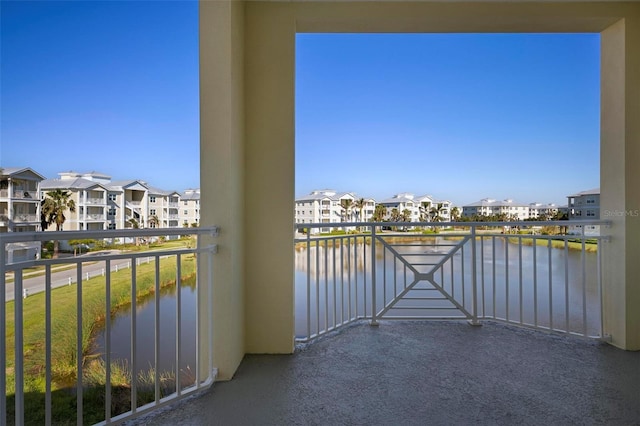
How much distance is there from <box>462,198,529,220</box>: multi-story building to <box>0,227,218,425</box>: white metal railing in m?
2.81

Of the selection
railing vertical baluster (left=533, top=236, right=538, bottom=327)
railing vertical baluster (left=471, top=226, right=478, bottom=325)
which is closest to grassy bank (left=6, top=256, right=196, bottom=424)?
railing vertical baluster (left=471, top=226, right=478, bottom=325)

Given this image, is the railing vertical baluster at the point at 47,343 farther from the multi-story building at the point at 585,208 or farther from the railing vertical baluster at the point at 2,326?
the multi-story building at the point at 585,208

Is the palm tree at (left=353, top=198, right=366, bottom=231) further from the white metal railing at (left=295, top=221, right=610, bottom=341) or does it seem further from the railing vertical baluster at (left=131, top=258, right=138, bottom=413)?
the railing vertical baluster at (left=131, top=258, right=138, bottom=413)

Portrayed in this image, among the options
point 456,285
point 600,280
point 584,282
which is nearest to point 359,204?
point 456,285

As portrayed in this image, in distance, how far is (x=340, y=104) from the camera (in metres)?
7.20

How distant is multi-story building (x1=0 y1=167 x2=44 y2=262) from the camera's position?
117cm

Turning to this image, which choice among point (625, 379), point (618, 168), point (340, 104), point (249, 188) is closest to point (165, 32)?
point (340, 104)

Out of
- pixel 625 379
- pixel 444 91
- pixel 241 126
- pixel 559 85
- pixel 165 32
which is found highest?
pixel 165 32

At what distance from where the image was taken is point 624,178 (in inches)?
98.0

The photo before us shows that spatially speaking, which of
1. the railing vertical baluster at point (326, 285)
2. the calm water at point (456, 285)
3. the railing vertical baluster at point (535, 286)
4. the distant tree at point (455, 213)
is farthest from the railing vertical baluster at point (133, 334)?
the railing vertical baluster at point (535, 286)

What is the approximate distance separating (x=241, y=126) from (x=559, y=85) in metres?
5.37

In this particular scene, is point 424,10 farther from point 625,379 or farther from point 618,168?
point 625,379

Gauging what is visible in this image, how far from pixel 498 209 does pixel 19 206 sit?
3862 millimetres

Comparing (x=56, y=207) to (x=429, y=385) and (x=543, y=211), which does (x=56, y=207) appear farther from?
(x=543, y=211)
